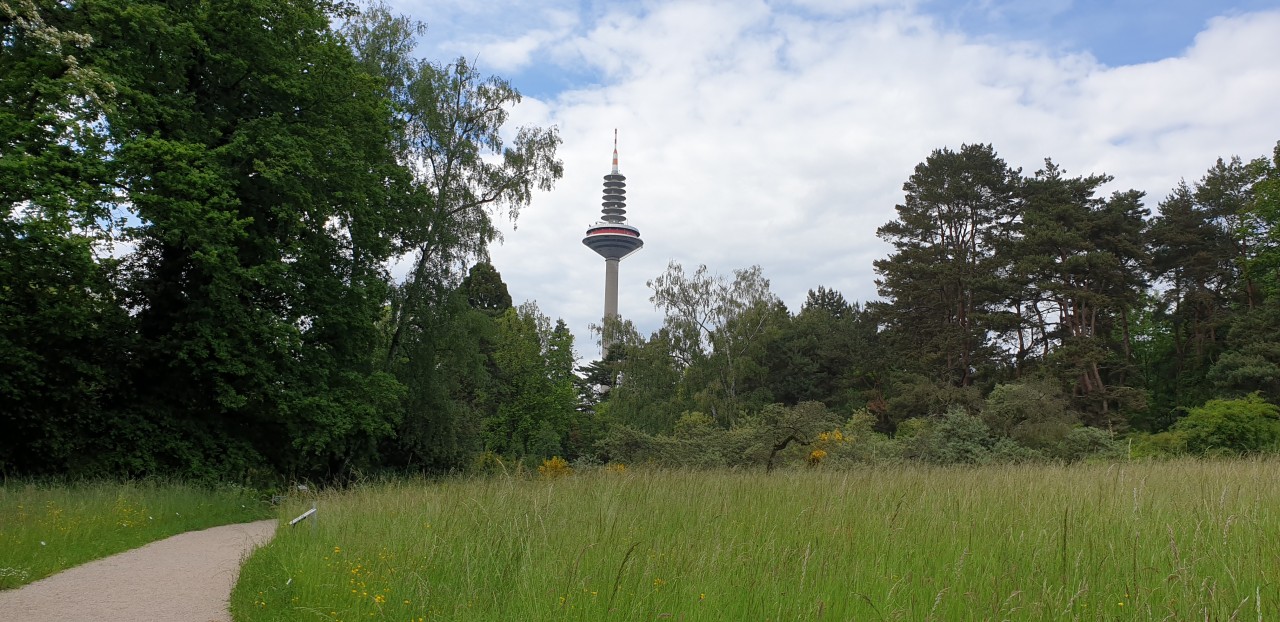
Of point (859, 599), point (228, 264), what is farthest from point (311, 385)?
point (859, 599)

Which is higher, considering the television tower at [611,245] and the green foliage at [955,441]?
the television tower at [611,245]

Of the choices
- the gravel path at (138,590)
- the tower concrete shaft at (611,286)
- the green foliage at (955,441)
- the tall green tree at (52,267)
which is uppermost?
the tower concrete shaft at (611,286)

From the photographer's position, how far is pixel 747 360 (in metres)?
44.2

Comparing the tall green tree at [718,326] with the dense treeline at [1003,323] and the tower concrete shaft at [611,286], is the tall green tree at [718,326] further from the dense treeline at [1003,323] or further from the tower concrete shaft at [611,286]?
the tower concrete shaft at [611,286]

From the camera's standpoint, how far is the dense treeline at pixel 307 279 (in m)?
15.4

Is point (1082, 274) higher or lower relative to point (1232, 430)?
higher

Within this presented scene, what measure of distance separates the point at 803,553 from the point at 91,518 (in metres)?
10.1

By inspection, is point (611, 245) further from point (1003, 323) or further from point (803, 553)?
point (803, 553)

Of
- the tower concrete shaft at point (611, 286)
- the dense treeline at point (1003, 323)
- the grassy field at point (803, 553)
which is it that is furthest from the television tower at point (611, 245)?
the grassy field at point (803, 553)

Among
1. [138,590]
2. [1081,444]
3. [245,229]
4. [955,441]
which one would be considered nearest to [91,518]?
[138,590]

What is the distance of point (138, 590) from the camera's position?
277 inches

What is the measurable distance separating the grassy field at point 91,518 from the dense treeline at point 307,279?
150 inches

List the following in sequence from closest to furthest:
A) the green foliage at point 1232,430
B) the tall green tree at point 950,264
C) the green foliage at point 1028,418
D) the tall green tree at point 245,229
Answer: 1. the tall green tree at point 245,229
2. the green foliage at point 1028,418
3. the green foliage at point 1232,430
4. the tall green tree at point 950,264

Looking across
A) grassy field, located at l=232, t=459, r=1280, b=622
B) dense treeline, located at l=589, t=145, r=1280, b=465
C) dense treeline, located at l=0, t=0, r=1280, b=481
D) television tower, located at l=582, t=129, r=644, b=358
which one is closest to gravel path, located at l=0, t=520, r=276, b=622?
grassy field, located at l=232, t=459, r=1280, b=622
